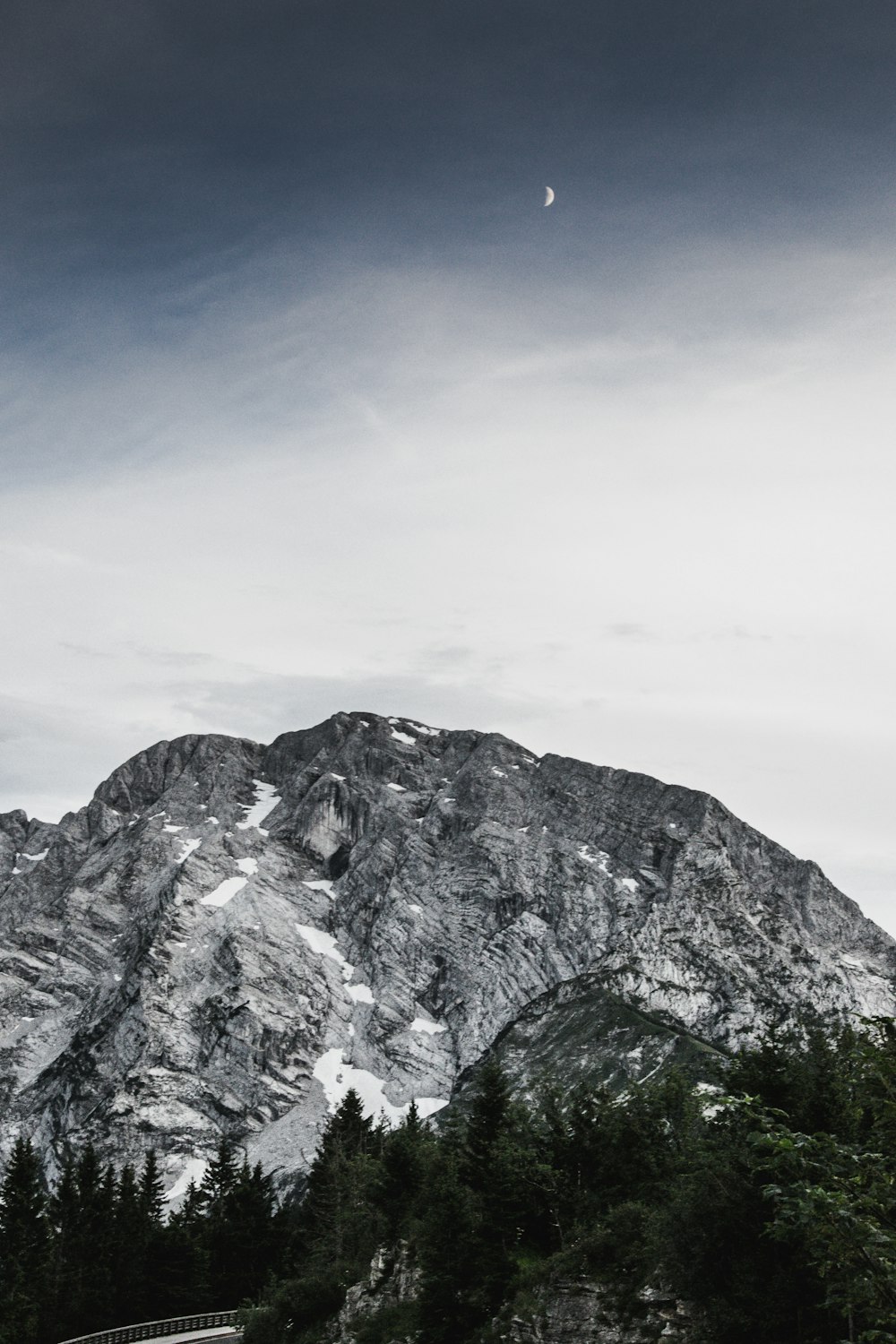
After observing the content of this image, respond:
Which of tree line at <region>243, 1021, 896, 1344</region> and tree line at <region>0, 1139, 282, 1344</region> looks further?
tree line at <region>0, 1139, 282, 1344</region>

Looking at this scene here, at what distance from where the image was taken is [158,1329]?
66188mm

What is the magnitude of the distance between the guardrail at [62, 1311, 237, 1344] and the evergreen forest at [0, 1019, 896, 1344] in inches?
150

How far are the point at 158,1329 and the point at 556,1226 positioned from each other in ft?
97.4

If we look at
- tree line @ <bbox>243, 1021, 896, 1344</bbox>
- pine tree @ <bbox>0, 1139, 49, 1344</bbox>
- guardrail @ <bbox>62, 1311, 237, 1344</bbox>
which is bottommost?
guardrail @ <bbox>62, 1311, 237, 1344</bbox>

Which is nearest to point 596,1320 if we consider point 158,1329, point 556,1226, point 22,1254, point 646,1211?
point 646,1211

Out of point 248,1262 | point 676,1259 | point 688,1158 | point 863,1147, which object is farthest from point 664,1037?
point 863,1147

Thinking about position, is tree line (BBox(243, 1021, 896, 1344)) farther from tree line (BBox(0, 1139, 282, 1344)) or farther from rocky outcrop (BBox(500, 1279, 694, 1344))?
tree line (BBox(0, 1139, 282, 1344))

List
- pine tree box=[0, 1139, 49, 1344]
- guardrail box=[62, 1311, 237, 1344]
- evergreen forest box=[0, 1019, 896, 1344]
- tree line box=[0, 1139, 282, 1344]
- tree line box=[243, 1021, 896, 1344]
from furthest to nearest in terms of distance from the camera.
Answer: tree line box=[0, 1139, 282, 1344], guardrail box=[62, 1311, 237, 1344], pine tree box=[0, 1139, 49, 1344], evergreen forest box=[0, 1019, 896, 1344], tree line box=[243, 1021, 896, 1344]

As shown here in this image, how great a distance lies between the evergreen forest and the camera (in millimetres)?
16062

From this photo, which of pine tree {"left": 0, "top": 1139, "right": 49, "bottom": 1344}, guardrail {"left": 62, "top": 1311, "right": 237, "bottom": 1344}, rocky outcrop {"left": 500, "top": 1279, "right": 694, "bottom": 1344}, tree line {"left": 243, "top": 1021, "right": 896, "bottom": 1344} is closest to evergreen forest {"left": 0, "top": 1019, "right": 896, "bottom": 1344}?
tree line {"left": 243, "top": 1021, "right": 896, "bottom": 1344}

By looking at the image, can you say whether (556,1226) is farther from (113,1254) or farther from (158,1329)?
(113,1254)

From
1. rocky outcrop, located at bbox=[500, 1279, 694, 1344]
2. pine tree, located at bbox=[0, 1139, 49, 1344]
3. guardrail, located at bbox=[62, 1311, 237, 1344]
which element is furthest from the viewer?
guardrail, located at bbox=[62, 1311, 237, 1344]

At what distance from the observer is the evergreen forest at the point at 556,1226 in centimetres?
1606

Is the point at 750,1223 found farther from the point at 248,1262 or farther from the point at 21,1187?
the point at 21,1187
